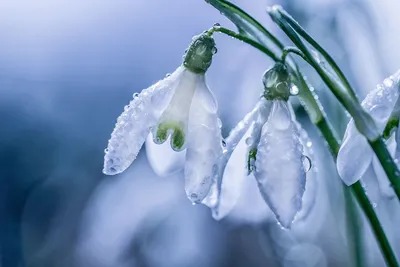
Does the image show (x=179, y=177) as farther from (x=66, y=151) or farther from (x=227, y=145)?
(x=227, y=145)

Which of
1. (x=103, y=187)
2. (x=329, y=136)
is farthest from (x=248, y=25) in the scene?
(x=103, y=187)

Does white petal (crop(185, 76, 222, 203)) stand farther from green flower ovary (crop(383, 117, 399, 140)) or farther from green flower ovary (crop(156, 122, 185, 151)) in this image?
green flower ovary (crop(383, 117, 399, 140))

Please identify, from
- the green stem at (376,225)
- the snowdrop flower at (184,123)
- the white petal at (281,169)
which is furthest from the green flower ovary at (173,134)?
the green stem at (376,225)

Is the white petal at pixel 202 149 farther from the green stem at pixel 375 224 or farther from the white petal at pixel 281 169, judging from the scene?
the green stem at pixel 375 224

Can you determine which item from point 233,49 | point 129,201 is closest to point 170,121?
point 233,49

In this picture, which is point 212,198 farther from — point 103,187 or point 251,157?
point 103,187

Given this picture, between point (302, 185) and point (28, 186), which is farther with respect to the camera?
point (28, 186)
